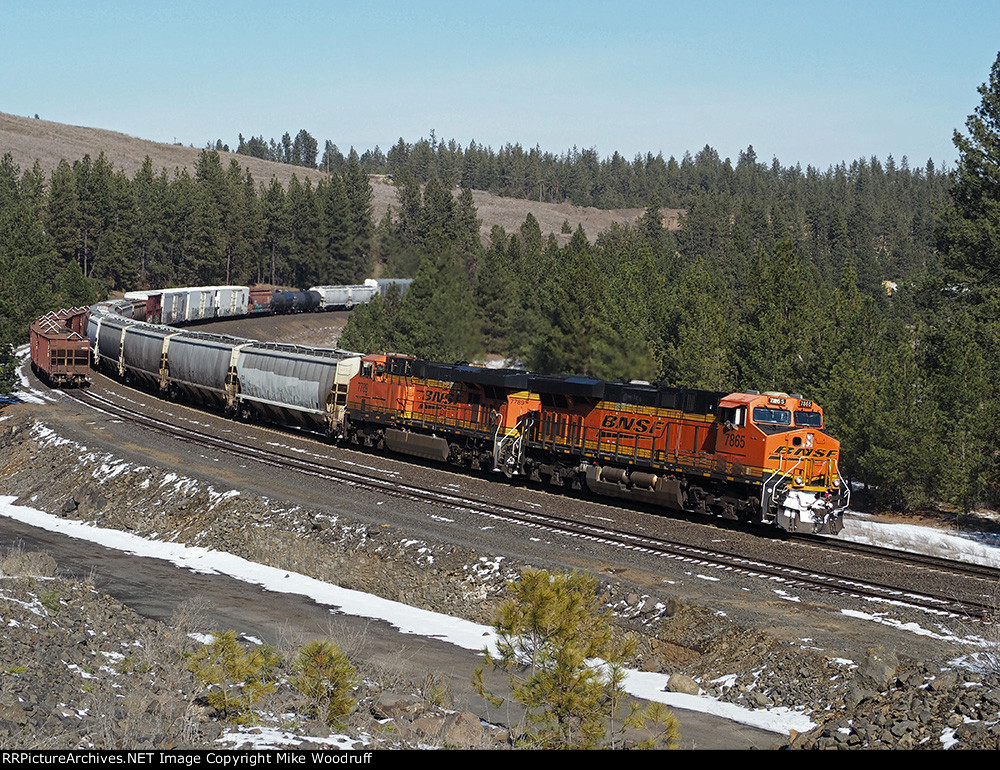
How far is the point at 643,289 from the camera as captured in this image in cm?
6400

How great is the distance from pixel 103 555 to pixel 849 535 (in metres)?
20.5

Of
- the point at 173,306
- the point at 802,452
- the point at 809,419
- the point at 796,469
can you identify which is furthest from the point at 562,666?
the point at 173,306

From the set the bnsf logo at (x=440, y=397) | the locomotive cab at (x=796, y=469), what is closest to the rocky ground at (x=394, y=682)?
the locomotive cab at (x=796, y=469)

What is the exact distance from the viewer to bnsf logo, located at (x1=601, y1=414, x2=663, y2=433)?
28.0 meters

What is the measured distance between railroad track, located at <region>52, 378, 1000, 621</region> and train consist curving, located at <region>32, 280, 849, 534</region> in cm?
177

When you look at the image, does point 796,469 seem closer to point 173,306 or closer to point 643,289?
point 643,289

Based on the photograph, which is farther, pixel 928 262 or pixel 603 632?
pixel 928 262

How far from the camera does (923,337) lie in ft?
129

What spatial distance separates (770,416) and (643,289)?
3899cm

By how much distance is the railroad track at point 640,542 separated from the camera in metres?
19.5

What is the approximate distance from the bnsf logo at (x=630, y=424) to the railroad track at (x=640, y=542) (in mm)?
3426

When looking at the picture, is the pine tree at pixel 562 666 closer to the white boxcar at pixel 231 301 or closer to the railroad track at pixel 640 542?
the railroad track at pixel 640 542
